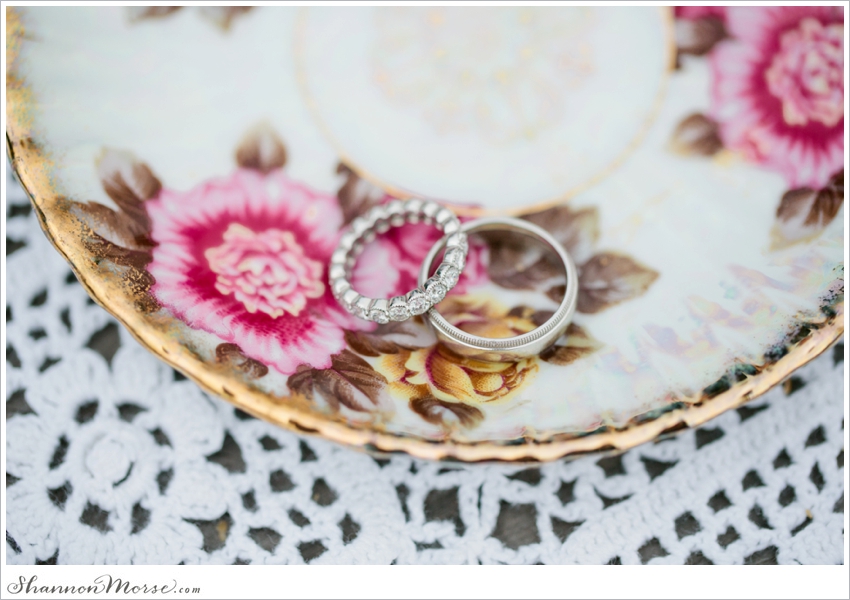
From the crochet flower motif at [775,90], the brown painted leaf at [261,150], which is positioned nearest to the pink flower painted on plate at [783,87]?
the crochet flower motif at [775,90]

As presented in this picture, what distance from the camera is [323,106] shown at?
1.50 feet

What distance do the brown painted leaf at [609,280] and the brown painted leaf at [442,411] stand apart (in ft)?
0.35

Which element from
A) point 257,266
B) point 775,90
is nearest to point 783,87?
point 775,90

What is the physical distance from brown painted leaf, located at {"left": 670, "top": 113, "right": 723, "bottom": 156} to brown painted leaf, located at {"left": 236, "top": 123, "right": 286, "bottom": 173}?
285 mm

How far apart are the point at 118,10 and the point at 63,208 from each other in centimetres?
17

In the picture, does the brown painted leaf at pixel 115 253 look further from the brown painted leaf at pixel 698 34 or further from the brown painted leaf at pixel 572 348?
the brown painted leaf at pixel 698 34

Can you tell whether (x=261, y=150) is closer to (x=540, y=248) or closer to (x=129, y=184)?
(x=129, y=184)

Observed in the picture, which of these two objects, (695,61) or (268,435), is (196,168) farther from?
(695,61)

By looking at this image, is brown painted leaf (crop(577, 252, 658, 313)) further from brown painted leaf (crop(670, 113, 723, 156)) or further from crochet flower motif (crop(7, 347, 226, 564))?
crochet flower motif (crop(7, 347, 226, 564))

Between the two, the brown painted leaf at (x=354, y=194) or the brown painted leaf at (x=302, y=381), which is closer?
the brown painted leaf at (x=302, y=381)

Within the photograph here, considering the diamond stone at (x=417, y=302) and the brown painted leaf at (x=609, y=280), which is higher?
the diamond stone at (x=417, y=302)

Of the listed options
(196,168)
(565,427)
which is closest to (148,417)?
(196,168)

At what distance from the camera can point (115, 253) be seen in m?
0.37

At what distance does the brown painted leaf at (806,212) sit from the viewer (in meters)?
0.41
